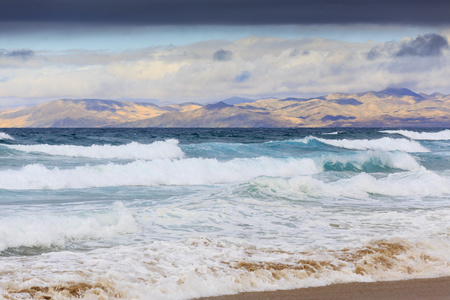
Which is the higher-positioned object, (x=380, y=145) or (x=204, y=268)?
(x=204, y=268)

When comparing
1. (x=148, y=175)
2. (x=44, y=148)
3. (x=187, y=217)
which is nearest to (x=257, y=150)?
(x=44, y=148)

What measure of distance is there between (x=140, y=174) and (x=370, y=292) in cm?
1370

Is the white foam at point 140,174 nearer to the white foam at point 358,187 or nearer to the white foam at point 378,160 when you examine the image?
the white foam at point 378,160

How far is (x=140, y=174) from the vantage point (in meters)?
18.8

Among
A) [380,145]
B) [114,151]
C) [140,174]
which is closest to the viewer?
[140,174]

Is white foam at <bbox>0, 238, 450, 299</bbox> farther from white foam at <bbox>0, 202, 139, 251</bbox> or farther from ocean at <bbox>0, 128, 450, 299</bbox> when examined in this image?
white foam at <bbox>0, 202, 139, 251</bbox>

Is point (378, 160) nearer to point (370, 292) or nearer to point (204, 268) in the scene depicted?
point (370, 292)

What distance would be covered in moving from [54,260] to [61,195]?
7759 millimetres

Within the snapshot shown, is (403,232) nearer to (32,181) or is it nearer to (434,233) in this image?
(434,233)

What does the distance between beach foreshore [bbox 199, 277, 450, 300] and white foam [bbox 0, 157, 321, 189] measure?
472 inches

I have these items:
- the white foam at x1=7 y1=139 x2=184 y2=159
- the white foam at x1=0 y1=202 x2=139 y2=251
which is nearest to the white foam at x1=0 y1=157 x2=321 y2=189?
the white foam at x1=0 y1=202 x2=139 y2=251

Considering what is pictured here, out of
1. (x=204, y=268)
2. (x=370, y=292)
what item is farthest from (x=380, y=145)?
(x=204, y=268)

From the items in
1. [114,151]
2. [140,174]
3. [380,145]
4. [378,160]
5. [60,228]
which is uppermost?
[60,228]

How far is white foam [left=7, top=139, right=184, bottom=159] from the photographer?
31156 mm
